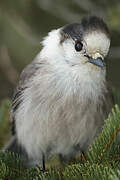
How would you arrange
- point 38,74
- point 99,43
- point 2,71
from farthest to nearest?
point 2,71 → point 38,74 → point 99,43

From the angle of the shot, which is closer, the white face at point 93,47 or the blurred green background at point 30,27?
the white face at point 93,47

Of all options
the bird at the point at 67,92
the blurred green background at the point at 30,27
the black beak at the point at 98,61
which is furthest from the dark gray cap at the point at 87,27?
the blurred green background at the point at 30,27

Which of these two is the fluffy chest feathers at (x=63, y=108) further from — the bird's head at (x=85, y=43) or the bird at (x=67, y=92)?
the bird's head at (x=85, y=43)

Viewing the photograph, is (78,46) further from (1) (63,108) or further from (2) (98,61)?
(1) (63,108)

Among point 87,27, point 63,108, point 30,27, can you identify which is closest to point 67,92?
point 63,108

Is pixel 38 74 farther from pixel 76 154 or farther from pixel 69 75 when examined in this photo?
pixel 76 154

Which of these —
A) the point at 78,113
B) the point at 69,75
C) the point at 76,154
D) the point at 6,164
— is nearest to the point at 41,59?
the point at 69,75

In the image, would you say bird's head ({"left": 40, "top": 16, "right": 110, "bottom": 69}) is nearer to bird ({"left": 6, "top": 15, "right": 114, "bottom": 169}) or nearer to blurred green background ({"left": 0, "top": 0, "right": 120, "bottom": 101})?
bird ({"left": 6, "top": 15, "right": 114, "bottom": 169})
